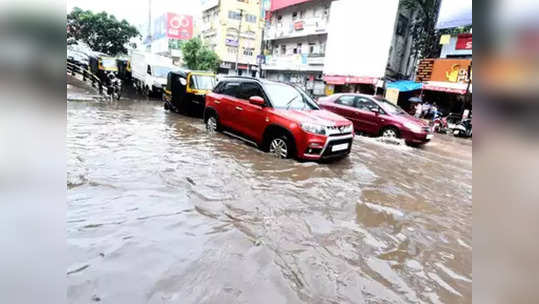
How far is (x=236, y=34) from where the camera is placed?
4128 cm

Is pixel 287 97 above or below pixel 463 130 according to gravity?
above

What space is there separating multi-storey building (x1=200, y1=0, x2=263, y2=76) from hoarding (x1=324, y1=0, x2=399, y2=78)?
1816 centimetres

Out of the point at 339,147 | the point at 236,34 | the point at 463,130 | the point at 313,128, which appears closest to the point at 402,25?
the point at 463,130

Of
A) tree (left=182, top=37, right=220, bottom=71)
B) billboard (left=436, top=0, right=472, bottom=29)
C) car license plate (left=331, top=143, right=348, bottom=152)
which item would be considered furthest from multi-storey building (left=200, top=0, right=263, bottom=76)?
car license plate (left=331, top=143, right=348, bottom=152)

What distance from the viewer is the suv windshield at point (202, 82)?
10.8 m

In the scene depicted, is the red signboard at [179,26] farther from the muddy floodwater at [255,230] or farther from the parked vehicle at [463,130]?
the muddy floodwater at [255,230]

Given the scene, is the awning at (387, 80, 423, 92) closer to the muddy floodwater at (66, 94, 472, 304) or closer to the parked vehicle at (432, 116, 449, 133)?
the parked vehicle at (432, 116, 449, 133)

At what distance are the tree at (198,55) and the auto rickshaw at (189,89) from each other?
27257mm

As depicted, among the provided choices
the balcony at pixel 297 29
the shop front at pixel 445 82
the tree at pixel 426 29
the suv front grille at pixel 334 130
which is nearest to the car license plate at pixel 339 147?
the suv front grille at pixel 334 130

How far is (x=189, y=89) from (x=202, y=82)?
55cm

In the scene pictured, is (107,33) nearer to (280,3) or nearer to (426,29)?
(280,3)

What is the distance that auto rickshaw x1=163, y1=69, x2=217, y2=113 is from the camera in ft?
35.1
